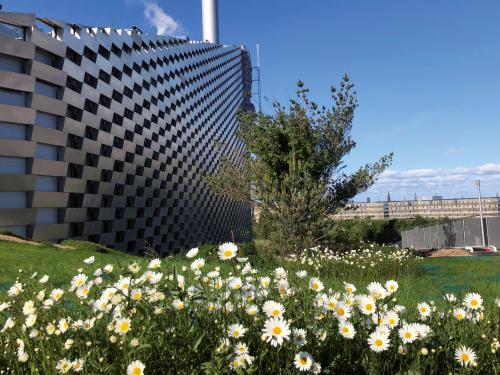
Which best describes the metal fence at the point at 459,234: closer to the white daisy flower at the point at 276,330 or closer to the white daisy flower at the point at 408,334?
the white daisy flower at the point at 408,334

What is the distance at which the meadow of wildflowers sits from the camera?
2121 millimetres

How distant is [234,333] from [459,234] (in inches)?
1153

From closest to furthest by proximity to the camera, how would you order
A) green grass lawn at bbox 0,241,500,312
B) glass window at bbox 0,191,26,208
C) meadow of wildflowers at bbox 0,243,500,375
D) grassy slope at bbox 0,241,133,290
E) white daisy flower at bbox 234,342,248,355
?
1. white daisy flower at bbox 234,342,248,355
2. meadow of wildflowers at bbox 0,243,500,375
3. green grass lawn at bbox 0,241,500,312
4. grassy slope at bbox 0,241,133,290
5. glass window at bbox 0,191,26,208

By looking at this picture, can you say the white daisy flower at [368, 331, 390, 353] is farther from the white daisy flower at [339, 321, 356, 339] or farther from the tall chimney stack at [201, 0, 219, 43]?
the tall chimney stack at [201, 0, 219, 43]

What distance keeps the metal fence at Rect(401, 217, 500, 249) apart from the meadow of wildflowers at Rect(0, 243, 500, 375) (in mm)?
26233

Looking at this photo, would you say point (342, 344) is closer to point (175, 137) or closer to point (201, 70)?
point (175, 137)

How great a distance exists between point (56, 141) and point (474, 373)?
17.7 m

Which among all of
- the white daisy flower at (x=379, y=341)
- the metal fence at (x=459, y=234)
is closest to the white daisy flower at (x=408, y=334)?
the white daisy flower at (x=379, y=341)

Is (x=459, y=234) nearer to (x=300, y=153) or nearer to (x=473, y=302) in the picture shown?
(x=300, y=153)

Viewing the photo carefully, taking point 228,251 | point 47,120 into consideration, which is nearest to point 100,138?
point 47,120

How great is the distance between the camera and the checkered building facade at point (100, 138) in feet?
51.8

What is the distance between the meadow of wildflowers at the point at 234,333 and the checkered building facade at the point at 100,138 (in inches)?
572

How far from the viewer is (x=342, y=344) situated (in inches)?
97.3

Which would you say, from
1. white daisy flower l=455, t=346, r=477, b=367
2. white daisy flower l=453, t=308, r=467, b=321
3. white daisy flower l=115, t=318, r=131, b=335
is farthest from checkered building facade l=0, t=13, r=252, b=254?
white daisy flower l=455, t=346, r=477, b=367
